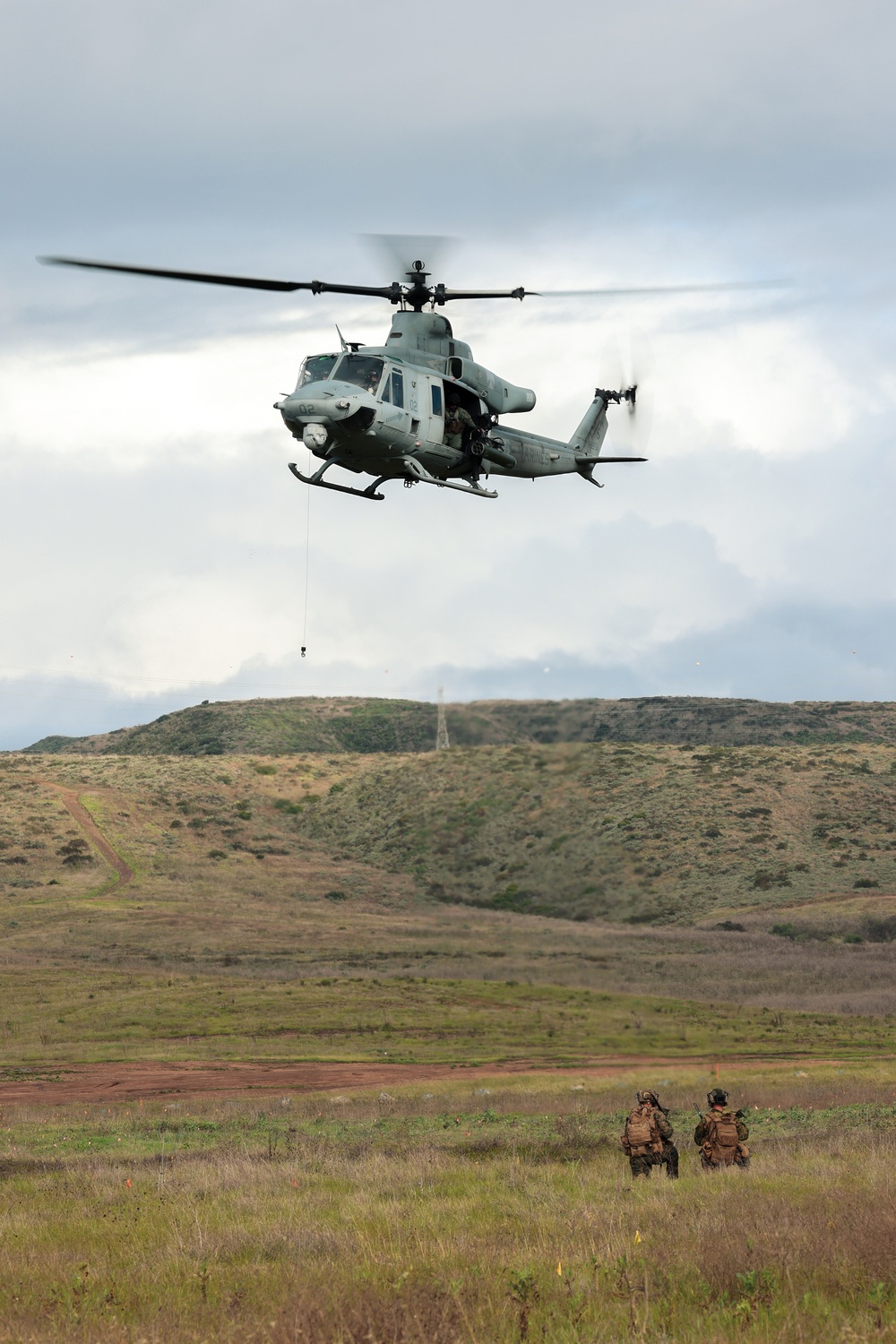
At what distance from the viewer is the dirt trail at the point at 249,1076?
97.6 ft

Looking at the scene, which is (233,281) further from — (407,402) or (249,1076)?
(249,1076)

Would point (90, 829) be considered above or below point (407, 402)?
below

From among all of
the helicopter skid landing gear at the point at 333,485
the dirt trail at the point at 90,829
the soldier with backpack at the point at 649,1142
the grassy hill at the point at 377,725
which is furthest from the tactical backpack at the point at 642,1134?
the grassy hill at the point at 377,725

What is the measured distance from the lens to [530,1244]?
436 inches

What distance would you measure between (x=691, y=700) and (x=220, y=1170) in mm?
115864

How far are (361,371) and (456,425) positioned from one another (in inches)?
125

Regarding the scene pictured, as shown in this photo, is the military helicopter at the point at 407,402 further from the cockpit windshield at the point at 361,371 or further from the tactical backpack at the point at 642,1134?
the tactical backpack at the point at 642,1134

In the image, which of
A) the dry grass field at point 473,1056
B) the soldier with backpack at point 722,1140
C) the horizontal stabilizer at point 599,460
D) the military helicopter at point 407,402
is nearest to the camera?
the dry grass field at point 473,1056

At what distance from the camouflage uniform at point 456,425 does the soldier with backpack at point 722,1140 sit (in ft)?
53.2

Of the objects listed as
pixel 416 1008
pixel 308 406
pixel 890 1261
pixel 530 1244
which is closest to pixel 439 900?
pixel 530 1244

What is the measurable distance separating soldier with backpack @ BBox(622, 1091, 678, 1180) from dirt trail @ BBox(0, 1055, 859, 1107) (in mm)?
15325

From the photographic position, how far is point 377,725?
456 feet

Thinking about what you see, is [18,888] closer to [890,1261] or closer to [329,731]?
[890,1261]

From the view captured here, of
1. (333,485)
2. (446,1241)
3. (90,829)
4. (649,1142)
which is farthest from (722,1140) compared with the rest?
(90,829)
